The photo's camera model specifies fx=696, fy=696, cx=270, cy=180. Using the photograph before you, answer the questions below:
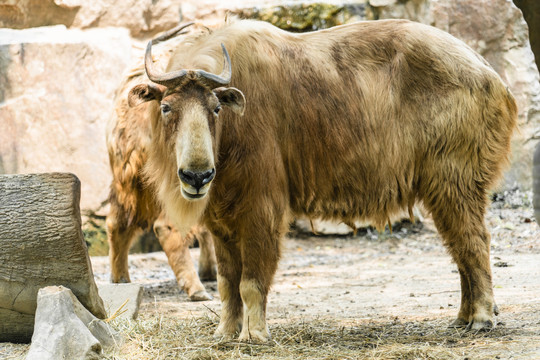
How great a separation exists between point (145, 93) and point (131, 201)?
200 centimetres

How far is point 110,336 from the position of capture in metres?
3.99

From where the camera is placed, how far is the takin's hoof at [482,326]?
4.30m

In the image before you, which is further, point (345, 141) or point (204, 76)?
point (345, 141)

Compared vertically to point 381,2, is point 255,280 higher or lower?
lower

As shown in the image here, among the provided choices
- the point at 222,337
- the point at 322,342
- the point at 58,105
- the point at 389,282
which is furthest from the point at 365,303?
the point at 58,105

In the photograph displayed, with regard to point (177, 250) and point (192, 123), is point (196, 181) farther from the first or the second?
point (177, 250)

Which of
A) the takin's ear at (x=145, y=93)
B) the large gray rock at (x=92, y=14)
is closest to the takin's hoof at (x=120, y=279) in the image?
the takin's ear at (x=145, y=93)

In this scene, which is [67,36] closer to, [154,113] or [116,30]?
[116,30]

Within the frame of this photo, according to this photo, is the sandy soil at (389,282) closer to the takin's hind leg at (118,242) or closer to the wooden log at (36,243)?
the takin's hind leg at (118,242)

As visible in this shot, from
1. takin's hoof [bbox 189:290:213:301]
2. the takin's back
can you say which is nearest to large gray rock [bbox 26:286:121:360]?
the takin's back

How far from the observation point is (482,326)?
4309 millimetres

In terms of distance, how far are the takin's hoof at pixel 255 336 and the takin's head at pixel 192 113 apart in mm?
931

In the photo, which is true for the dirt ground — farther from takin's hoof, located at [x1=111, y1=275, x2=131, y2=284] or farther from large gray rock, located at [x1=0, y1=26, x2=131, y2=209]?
large gray rock, located at [x1=0, y1=26, x2=131, y2=209]

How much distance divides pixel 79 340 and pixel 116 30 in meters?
6.04
